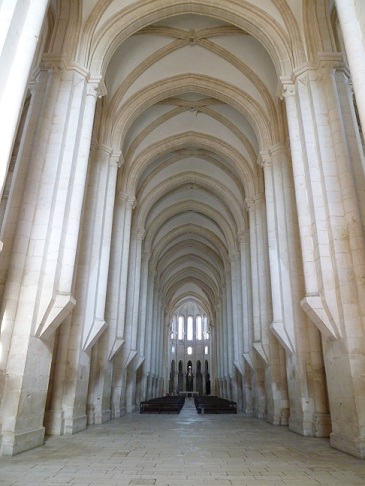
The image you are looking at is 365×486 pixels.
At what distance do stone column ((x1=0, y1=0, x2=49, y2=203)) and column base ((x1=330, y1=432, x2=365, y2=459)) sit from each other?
7.36m

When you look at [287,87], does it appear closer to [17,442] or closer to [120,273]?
[120,273]

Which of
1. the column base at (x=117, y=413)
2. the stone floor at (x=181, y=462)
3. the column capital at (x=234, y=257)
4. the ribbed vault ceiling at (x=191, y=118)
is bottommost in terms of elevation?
the stone floor at (x=181, y=462)

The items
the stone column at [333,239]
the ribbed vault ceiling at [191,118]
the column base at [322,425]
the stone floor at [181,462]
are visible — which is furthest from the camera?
the ribbed vault ceiling at [191,118]

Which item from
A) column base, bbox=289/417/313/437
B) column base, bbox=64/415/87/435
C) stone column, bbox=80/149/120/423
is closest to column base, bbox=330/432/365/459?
column base, bbox=289/417/313/437

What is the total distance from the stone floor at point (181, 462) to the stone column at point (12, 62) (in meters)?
4.33

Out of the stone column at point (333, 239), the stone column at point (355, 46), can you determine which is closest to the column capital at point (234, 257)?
the stone column at point (333, 239)

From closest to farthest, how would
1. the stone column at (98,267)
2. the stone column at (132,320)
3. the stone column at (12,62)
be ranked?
the stone column at (12,62), the stone column at (98,267), the stone column at (132,320)

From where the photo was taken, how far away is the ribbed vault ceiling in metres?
14.5

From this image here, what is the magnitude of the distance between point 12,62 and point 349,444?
8.87 meters

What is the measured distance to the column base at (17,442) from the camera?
21.6 feet

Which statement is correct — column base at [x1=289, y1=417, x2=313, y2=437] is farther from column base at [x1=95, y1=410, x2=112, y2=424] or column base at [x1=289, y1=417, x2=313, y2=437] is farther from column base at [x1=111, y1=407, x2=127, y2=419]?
column base at [x1=111, y1=407, x2=127, y2=419]

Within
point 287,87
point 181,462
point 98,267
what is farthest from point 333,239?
point 98,267

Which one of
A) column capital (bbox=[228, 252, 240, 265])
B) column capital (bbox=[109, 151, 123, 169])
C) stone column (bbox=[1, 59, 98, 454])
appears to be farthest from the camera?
column capital (bbox=[228, 252, 240, 265])

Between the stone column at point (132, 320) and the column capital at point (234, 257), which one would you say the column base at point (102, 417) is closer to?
the stone column at point (132, 320)
